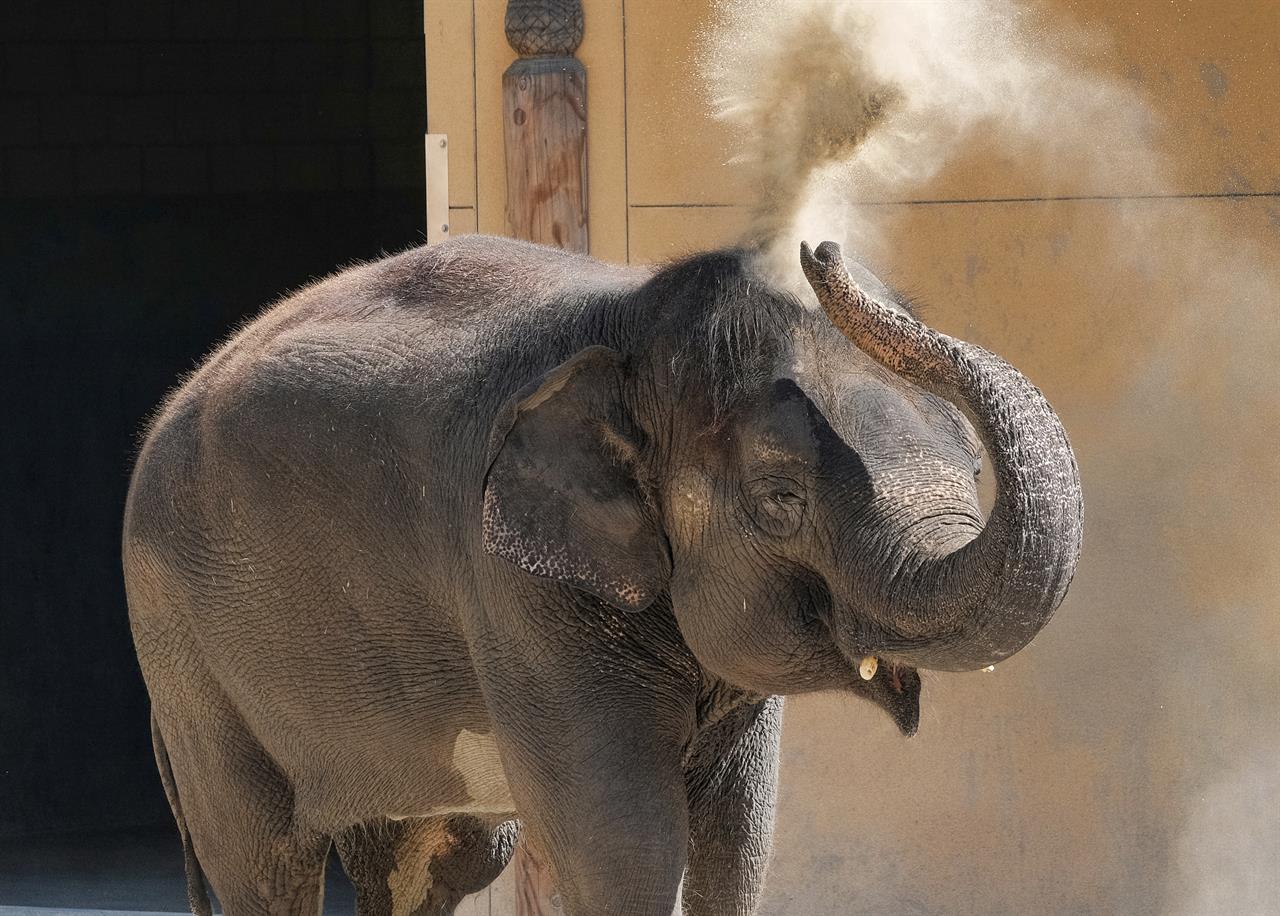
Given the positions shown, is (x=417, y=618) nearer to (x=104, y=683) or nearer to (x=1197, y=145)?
(x=1197, y=145)

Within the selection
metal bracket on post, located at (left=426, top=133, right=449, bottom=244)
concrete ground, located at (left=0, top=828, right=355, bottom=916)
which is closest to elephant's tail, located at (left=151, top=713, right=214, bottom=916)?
metal bracket on post, located at (left=426, top=133, right=449, bottom=244)

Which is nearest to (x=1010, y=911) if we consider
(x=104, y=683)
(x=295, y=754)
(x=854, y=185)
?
(x=295, y=754)

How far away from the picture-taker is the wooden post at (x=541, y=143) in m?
5.07

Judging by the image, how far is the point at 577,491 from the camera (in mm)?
2859

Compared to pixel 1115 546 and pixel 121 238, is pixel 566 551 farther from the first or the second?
pixel 121 238

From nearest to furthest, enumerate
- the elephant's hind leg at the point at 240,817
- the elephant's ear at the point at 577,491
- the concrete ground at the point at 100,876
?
the elephant's ear at the point at 577,491 → the elephant's hind leg at the point at 240,817 → the concrete ground at the point at 100,876

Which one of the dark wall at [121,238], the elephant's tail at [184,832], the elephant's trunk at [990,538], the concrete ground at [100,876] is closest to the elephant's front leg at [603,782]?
the elephant's trunk at [990,538]

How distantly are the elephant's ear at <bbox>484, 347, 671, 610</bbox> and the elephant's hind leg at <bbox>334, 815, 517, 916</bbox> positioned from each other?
50.9 inches

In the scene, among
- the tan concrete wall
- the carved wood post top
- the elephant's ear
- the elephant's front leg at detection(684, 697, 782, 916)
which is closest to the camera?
the elephant's ear

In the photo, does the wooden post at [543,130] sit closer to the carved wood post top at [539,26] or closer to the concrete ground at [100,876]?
the carved wood post top at [539,26]

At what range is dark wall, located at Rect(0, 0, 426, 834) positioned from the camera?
7.99m

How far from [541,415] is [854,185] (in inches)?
22.4

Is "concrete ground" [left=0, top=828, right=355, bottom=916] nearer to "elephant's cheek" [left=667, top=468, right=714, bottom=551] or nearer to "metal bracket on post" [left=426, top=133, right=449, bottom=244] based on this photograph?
"metal bracket on post" [left=426, top=133, right=449, bottom=244]

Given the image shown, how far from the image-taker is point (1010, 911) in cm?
534
